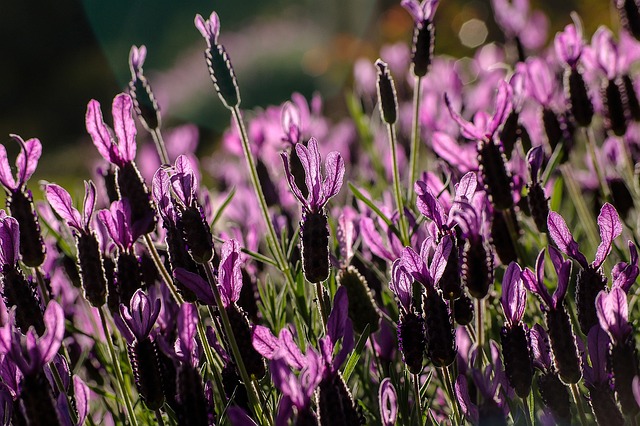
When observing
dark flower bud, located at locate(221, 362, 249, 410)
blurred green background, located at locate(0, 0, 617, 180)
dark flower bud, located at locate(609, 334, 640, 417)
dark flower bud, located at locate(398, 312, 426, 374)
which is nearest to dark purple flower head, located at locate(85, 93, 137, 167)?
dark flower bud, located at locate(221, 362, 249, 410)

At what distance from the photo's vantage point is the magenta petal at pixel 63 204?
1159 mm

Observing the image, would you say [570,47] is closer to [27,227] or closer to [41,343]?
[27,227]

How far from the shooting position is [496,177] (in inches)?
49.6

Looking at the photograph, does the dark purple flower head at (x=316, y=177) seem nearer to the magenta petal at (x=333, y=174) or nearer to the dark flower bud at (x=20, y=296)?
the magenta petal at (x=333, y=174)

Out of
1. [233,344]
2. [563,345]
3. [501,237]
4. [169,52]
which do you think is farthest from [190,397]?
[169,52]

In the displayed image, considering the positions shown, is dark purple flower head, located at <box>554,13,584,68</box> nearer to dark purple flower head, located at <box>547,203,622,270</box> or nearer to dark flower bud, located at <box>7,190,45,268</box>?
dark purple flower head, located at <box>547,203,622,270</box>

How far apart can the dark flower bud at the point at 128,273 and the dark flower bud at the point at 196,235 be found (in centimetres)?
18

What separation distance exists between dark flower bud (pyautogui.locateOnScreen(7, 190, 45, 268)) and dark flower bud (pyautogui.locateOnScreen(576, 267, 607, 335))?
2.48 feet

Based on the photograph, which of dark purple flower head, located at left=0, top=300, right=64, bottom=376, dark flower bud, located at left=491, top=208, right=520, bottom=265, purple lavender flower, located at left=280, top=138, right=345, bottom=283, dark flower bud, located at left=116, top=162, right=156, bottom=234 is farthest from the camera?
dark flower bud, located at left=491, top=208, right=520, bottom=265

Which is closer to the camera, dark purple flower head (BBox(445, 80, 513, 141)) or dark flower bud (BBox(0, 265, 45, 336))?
dark flower bud (BBox(0, 265, 45, 336))

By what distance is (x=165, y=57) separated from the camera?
12180 mm

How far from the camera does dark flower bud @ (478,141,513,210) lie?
4.13 feet

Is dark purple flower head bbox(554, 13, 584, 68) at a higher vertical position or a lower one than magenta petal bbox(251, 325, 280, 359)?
higher

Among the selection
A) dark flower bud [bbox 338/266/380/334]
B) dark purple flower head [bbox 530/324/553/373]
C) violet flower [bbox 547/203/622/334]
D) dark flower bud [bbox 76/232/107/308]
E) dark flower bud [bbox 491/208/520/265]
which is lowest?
dark purple flower head [bbox 530/324/553/373]
